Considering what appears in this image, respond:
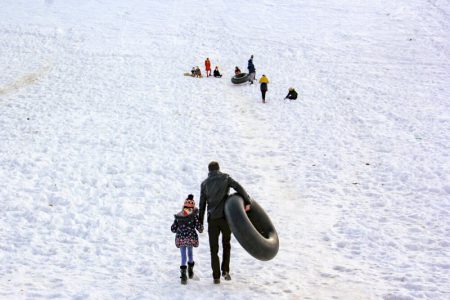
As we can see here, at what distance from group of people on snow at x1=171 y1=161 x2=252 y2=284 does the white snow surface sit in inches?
28.0

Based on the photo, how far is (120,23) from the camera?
137 feet

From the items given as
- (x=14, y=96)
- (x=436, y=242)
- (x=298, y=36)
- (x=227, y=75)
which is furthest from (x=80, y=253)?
(x=298, y=36)

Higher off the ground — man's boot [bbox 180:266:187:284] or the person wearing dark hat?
the person wearing dark hat

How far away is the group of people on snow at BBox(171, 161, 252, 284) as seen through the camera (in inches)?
319

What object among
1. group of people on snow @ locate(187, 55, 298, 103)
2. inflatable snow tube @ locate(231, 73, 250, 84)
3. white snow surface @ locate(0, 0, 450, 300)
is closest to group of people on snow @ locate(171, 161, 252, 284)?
white snow surface @ locate(0, 0, 450, 300)

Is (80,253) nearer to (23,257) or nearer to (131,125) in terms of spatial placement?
(23,257)

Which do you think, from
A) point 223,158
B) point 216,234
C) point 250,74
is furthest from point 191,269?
point 250,74

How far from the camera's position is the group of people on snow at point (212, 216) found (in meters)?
8.10

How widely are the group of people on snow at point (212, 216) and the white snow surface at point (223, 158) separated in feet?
2.33

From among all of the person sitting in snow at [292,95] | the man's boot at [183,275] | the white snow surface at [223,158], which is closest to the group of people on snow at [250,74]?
the person sitting in snow at [292,95]

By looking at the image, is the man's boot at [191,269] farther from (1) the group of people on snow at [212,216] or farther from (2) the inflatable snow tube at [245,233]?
(2) the inflatable snow tube at [245,233]

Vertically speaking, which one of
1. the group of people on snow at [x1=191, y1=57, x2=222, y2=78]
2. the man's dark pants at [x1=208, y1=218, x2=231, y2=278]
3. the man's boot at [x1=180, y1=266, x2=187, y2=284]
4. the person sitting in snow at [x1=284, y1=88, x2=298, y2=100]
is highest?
the group of people on snow at [x1=191, y1=57, x2=222, y2=78]

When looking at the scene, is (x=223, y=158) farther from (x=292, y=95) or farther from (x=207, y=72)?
(x=207, y=72)

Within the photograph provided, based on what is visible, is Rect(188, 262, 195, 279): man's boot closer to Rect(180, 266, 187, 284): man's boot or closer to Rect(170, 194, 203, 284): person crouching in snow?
Rect(180, 266, 187, 284): man's boot
